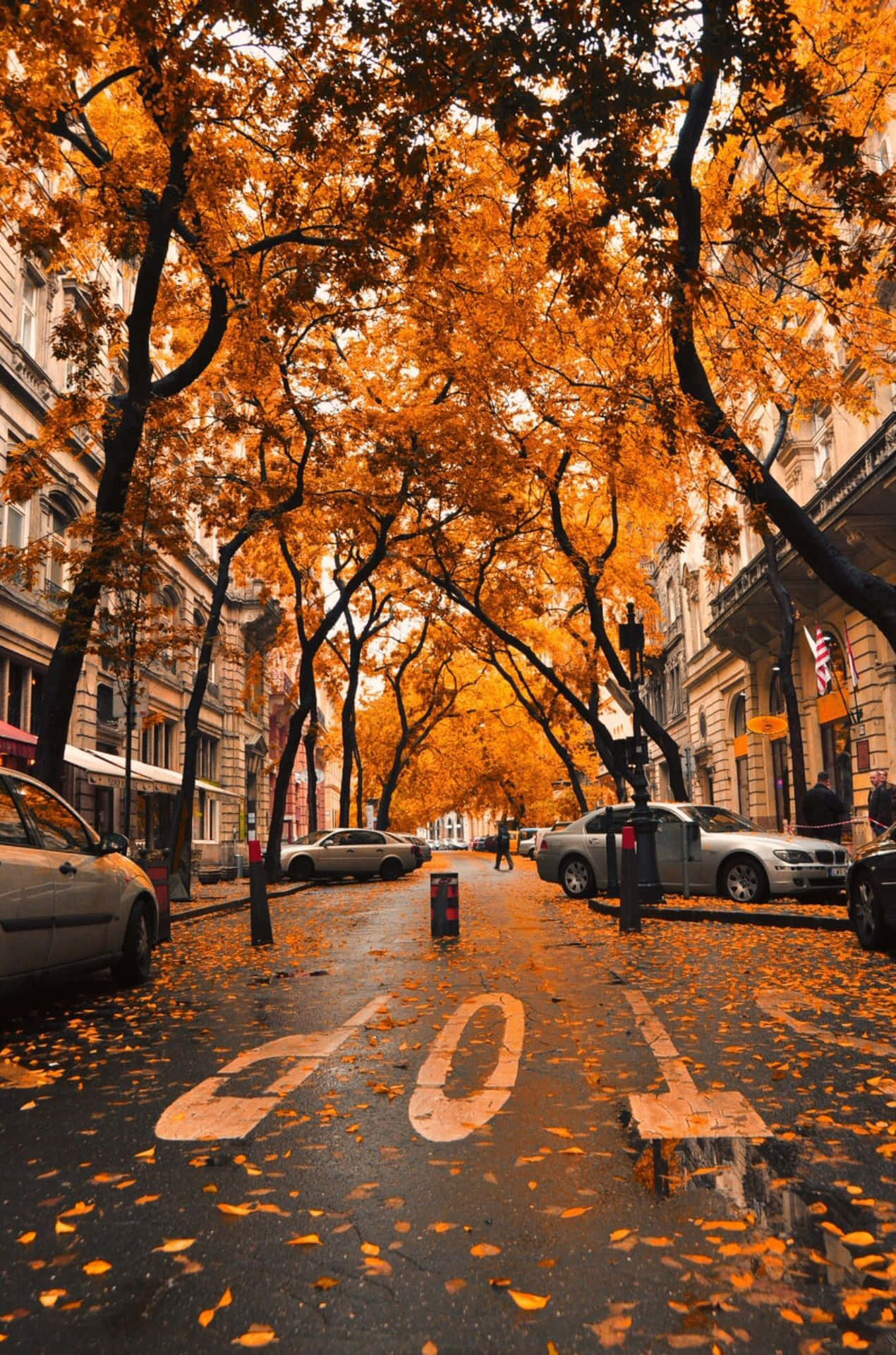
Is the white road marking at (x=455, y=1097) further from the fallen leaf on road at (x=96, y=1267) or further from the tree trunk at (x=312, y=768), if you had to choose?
the tree trunk at (x=312, y=768)

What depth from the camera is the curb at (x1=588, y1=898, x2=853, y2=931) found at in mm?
13164

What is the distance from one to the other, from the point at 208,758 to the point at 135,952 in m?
35.4

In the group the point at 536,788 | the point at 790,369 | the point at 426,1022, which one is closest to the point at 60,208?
the point at 426,1022

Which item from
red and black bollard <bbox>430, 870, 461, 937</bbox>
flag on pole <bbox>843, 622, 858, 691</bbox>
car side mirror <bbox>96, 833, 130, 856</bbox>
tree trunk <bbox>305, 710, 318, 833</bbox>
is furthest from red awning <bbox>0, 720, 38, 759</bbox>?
flag on pole <bbox>843, 622, 858, 691</bbox>

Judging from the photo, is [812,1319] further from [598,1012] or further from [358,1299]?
[598,1012]

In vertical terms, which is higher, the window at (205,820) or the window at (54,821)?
the window at (205,820)

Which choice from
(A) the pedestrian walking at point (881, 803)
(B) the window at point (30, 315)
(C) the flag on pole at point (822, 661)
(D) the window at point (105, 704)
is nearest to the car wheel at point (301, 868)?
(D) the window at point (105, 704)

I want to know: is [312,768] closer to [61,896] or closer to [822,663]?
[822,663]

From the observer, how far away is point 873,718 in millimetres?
23469

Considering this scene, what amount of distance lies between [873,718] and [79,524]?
16374 millimetres

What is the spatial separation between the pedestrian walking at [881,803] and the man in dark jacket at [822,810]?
1101mm

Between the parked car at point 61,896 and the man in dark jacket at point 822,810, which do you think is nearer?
the parked car at point 61,896

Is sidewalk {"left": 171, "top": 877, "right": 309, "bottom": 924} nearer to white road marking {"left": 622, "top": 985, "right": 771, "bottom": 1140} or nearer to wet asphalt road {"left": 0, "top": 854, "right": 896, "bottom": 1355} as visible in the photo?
wet asphalt road {"left": 0, "top": 854, "right": 896, "bottom": 1355}

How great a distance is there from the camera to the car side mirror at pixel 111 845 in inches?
339
